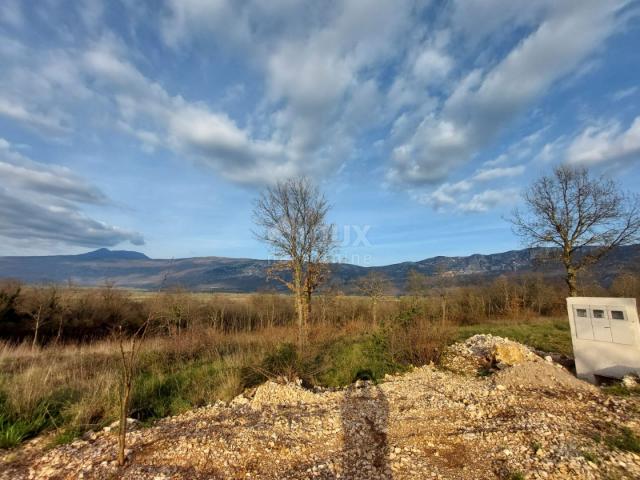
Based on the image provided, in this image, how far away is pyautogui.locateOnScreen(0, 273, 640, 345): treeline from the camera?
1981 centimetres

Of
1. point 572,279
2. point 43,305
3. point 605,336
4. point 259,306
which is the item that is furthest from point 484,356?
point 259,306

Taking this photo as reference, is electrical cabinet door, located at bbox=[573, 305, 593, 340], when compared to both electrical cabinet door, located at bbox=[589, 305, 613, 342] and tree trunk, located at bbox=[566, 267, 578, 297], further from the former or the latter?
tree trunk, located at bbox=[566, 267, 578, 297]

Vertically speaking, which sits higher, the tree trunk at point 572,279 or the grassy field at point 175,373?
the tree trunk at point 572,279

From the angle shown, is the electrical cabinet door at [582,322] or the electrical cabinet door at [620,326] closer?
the electrical cabinet door at [620,326]

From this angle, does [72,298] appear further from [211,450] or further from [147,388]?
[211,450]

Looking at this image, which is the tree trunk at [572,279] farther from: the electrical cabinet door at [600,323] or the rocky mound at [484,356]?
the electrical cabinet door at [600,323]

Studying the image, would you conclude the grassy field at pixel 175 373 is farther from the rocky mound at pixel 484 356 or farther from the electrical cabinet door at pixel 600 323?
the electrical cabinet door at pixel 600 323

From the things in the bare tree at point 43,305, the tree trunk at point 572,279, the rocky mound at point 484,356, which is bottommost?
the rocky mound at point 484,356

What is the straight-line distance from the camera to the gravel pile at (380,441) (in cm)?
400

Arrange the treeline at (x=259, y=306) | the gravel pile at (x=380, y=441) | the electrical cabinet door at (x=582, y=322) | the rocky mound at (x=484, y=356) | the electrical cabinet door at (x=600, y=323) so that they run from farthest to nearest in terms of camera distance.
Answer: the treeline at (x=259, y=306)
the rocky mound at (x=484, y=356)
the electrical cabinet door at (x=582, y=322)
the electrical cabinet door at (x=600, y=323)
the gravel pile at (x=380, y=441)

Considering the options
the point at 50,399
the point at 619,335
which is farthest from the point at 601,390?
the point at 50,399

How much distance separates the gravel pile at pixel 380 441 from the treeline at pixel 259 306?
5.95m

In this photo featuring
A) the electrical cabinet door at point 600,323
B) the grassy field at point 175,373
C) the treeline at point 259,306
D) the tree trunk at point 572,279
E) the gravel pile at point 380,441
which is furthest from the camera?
the treeline at point 259,306

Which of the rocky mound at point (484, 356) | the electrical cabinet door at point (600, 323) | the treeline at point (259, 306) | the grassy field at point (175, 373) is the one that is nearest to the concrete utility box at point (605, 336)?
the electrical cabinet door at point (600, 323)
